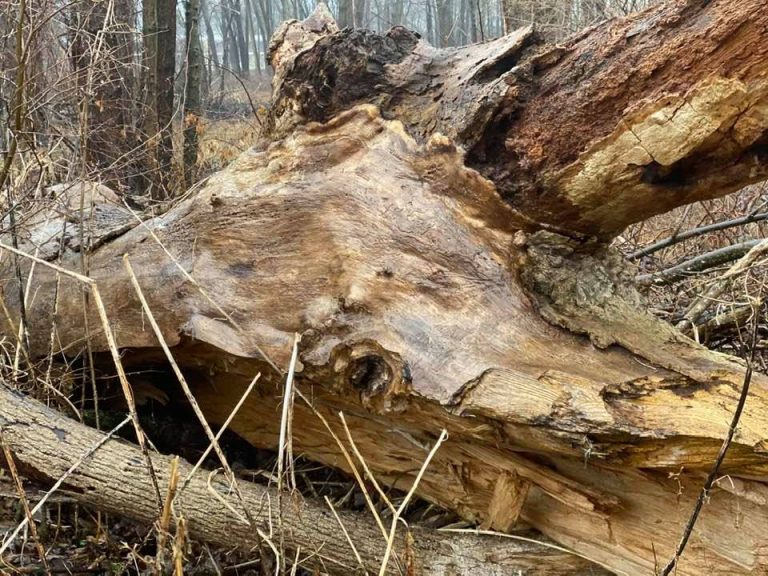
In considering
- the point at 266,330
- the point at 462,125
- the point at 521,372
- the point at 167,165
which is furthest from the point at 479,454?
the point at 167,165

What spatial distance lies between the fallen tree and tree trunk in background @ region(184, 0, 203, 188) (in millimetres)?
3935

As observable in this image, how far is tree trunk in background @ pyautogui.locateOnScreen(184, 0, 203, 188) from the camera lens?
638 centimetres

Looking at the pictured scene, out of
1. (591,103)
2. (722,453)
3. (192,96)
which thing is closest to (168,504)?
(722,453)

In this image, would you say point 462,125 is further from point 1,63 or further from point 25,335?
point 1,63

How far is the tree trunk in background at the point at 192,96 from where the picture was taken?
20.9ft

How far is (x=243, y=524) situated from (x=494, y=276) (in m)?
1.03

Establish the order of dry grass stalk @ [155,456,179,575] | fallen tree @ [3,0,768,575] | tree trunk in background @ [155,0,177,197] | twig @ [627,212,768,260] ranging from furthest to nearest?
tree trunk in background @ [155,0,177,197], twig @ [627,212,768,260], fallen tree @ [3,0,768,575], dry grass stalk @ [155,456,179,575]

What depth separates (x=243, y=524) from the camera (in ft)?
6.75

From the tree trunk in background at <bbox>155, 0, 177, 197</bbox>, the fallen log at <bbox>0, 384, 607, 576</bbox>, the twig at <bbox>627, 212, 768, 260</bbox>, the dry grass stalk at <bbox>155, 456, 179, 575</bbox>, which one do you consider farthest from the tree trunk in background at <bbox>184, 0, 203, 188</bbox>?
the dry grass stalk at <bbox>155, 456, 179, 575</bbox>

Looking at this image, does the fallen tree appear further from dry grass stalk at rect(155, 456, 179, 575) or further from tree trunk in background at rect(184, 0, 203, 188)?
A: tree trunk in background at rect(184, 0, 203, 188)

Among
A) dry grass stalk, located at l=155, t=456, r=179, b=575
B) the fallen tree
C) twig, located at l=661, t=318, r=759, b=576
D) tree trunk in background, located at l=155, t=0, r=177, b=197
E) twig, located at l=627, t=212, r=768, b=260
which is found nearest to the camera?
dry grass stalk, located at l=155, t=456, r=179, b=575

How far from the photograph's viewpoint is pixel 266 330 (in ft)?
7.05

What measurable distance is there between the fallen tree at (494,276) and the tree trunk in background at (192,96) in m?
3.93

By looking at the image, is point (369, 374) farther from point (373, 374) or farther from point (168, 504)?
point (168, 504)
